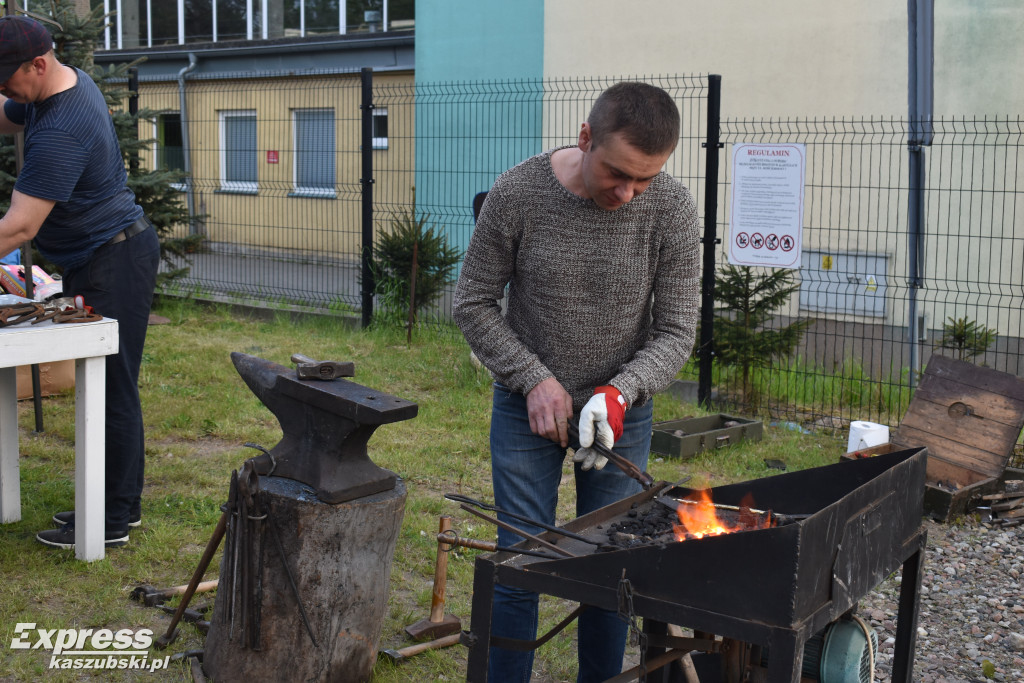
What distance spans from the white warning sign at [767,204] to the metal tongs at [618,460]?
4.39m

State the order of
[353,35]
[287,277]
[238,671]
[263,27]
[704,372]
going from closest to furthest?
[238,671] < [704,372] < [287,277] < [353,35] < [263,27]

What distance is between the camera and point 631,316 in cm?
265

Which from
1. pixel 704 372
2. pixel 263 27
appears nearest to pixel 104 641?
pixel 704 372

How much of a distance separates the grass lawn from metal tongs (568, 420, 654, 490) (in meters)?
0.33

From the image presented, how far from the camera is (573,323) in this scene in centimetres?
262

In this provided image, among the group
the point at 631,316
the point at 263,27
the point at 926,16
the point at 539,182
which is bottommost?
the point at 631,316

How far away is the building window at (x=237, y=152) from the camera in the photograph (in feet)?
46.9

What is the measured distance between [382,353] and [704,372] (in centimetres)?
269

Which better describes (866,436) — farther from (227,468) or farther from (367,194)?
(367,194)

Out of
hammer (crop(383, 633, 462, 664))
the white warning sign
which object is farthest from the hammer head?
the white warning sign

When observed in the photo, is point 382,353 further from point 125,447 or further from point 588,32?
point 588,32

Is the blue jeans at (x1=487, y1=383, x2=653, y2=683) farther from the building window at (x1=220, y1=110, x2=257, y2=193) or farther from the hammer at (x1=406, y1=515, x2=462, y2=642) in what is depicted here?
the building window at (x1=220, y1=110, x2=257, y2=193)

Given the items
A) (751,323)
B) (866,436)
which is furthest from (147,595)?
(751,323)

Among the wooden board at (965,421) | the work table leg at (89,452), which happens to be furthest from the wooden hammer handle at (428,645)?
the wooden board at (965,421)
